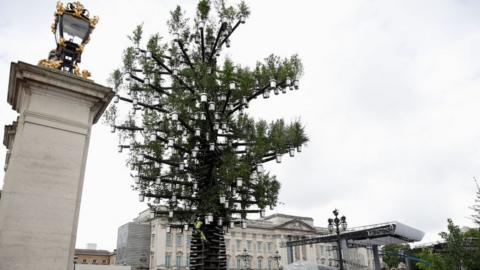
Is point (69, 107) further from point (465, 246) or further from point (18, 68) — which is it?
point (465, 246)

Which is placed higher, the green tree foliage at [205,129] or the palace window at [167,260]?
the green tree foliage at [205,129]

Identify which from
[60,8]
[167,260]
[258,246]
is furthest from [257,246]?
[60,8]

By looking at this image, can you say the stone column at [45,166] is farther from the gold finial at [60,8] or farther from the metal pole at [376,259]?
the metal pole at [376,259]

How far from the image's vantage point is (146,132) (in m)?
12.2

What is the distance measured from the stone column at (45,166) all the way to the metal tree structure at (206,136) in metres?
4.57

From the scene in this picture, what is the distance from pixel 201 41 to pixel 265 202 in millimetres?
5522

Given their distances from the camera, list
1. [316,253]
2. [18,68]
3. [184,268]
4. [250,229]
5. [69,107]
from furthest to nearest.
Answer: [316,253] → [250,229] → [184,268] → [69,107] → [18,68]

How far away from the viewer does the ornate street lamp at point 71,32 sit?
6.25 metres

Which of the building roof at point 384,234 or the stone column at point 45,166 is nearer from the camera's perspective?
the stone column at point 45,166

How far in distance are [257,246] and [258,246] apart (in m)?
0.27

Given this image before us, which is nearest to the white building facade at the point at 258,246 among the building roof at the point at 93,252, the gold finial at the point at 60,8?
the building roof at the point at 93,252

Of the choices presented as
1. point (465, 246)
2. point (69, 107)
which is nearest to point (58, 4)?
point (69, 107)

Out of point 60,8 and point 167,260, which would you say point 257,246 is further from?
point 60,8

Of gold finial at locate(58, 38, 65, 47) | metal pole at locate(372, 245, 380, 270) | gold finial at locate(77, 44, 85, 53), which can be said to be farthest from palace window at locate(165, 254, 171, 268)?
gold finial at locate(58, 38, 65, 47)
